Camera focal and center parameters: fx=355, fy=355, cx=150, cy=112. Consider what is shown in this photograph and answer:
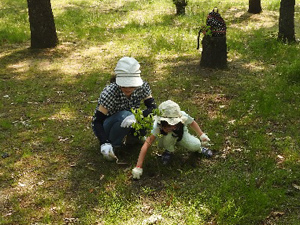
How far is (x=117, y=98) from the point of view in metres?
5.38

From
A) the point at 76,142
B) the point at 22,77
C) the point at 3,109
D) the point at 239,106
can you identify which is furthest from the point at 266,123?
the point at 22,77

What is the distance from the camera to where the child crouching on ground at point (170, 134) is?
486cm

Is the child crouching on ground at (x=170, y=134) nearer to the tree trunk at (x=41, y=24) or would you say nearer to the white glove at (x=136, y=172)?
the white glove at (x=136, y=172)

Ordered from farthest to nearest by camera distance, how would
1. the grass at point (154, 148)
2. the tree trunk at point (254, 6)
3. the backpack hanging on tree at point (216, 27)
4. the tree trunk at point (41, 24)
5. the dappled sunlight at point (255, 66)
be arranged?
the tree trunk at point (254, 6)
the tree trunk at point (41, 24)
the dappled sunlight at point (255, 66)
the backpack hanging on tree at point (216, 27)
the grass at point (154, 148)

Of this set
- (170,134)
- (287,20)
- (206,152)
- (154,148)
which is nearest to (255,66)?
(287,20)

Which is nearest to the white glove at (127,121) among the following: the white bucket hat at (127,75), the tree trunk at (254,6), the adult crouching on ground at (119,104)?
the adult crouching on ground at (119,104)

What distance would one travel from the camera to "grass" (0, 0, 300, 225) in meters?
4.41

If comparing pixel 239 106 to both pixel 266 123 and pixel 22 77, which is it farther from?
pixel 22 77

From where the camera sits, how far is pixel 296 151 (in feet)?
17.8

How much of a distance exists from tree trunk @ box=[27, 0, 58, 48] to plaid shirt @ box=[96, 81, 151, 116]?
620 centimetres

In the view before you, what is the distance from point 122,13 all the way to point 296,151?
38.3 feet

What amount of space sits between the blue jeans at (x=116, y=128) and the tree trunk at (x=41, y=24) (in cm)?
626

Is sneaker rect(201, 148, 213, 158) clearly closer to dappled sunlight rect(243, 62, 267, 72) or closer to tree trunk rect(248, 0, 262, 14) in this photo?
dappled sunlight rect(243, 62, 267, 72)

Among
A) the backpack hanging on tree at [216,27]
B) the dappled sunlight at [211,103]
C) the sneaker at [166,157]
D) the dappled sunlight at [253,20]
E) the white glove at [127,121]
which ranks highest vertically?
the backpack hanging on tree at [216,27]
